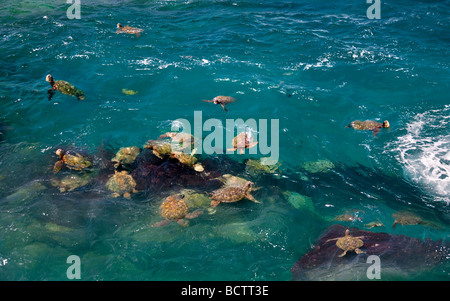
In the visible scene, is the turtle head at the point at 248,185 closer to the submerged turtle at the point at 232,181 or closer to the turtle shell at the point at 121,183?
the submerged turtle at the point at 232,181

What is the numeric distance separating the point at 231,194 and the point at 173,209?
1301 mm

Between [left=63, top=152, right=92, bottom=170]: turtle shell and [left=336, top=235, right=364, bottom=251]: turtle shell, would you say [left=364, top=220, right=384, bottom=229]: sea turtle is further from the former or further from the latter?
[left=63, top=152, right=92, bottom=170]: turtle shell

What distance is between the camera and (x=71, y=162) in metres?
8.14

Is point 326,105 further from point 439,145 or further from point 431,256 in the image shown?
point 431,256

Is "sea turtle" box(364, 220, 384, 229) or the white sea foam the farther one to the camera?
the white sea foam

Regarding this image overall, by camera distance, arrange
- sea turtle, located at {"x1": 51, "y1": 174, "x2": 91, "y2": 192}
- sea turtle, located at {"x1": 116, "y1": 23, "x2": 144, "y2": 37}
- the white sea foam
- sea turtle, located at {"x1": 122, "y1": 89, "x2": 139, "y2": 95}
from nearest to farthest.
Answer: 1. sea turtle, located at {"x1": 51, "y1": 174, "x2": 91, "y2": 192}
2. the white sea foam
3. sea turtle, located at {"x1": 122, "y1": 89, "x2": 139, "y2": 95}
4. sea turtle, located at {"x1": 116, "y1": 23, "x2": 144, "y2": 37}

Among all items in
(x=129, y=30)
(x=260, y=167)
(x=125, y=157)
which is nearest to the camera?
(x=125, y=157)

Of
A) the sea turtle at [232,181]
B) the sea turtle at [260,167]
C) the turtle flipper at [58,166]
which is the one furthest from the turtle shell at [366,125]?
the turtle flipper at [58,166]

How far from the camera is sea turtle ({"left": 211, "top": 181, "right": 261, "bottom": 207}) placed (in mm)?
7113

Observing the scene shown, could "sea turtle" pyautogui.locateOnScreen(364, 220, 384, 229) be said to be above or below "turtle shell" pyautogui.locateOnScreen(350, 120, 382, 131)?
below

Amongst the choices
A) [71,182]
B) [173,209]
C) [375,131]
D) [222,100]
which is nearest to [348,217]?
[375,131]

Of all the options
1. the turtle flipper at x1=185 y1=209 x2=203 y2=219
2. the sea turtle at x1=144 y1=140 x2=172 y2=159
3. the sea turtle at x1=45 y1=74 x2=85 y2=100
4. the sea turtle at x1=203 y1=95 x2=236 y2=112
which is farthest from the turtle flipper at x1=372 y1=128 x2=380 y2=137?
the sea turtle at x1=45 y1=74 x2=85 y2=100

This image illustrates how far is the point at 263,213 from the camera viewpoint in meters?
7.22

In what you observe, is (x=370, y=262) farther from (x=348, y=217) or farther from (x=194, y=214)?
(x=194, y=214)
